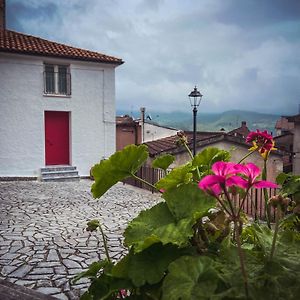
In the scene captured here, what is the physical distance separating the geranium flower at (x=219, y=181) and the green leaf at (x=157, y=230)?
0.21 meters

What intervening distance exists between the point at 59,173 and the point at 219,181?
1443cm

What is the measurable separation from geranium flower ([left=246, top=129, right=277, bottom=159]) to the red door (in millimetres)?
14907

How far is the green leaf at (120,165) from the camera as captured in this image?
1.27 m

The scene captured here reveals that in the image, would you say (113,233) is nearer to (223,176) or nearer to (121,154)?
(121,154)

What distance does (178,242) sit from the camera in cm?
92

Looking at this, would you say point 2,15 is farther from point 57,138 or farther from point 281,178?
point 281,178

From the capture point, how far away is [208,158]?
144cm

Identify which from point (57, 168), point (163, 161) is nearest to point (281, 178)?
point (163, 161)

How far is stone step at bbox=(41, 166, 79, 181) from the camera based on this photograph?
14.2 meters

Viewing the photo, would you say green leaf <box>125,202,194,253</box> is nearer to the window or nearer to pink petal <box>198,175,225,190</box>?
pink petal <box>198,175,225,190</box>

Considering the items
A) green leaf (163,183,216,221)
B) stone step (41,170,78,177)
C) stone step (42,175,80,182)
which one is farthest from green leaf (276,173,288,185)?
stone step (41,170,78,177)

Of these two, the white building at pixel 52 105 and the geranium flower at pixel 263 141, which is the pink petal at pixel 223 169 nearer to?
the geranium flower at pixel 263 141

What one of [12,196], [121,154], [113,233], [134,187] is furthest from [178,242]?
[134,187]

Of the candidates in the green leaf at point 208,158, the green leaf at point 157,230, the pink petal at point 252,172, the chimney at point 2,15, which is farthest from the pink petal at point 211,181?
the chimney at point 2,15
